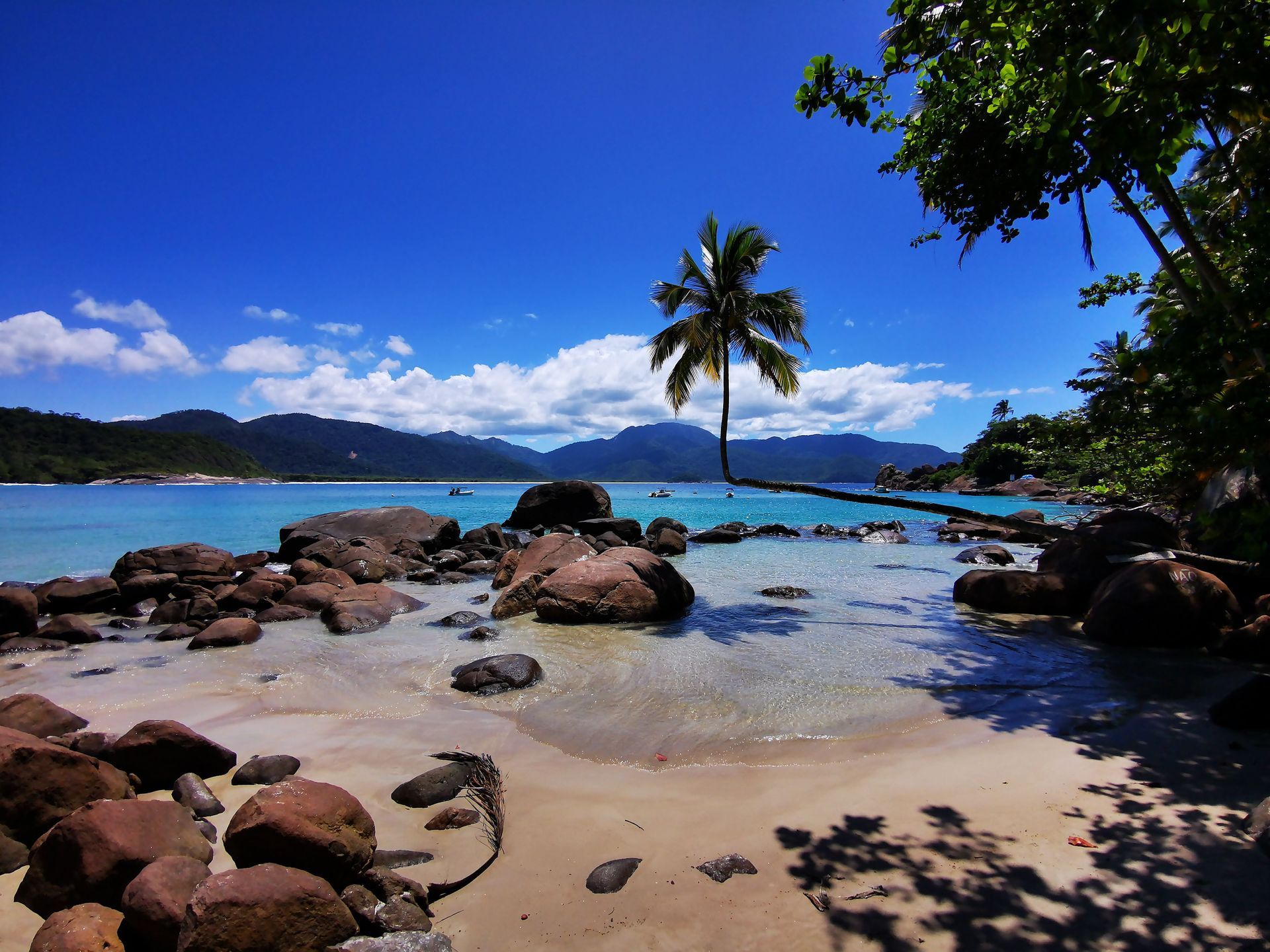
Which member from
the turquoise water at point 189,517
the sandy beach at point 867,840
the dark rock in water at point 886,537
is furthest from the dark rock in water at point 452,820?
the dark rock in water at point 886,537

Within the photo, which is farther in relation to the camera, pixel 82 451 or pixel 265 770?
pixel 82 451

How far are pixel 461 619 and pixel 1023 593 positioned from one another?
1039 centimetres

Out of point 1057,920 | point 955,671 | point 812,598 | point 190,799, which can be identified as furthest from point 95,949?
point 812,598

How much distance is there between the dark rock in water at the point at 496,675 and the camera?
6801 millimetres

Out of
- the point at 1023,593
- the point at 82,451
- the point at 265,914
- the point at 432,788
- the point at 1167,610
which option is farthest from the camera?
the point at 82,451

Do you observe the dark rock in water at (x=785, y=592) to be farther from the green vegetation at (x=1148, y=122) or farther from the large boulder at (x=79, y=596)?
the large boulder at (x=79, y=596)

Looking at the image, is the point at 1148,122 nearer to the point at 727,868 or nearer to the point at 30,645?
the point at 727,868

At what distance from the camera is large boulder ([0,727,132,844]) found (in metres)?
3.46

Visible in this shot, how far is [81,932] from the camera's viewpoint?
258 centimetres

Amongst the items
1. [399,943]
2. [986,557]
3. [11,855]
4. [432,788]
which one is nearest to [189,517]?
[11,855]

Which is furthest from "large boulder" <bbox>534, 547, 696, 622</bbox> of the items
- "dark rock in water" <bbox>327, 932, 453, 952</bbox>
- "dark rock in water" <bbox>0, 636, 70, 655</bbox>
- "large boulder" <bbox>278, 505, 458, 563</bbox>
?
"large boulder" <bbox>278, 505, 458, 563</bbox>

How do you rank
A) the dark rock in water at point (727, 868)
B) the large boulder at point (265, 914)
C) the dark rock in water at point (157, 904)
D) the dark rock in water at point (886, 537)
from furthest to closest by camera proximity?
1. the dark rock in water at point (886, 537)
2. the dark rock in water at point (727, 868)
3. the dark rock in water at point (157, 904)
4. the large boulder at point (265, 914)

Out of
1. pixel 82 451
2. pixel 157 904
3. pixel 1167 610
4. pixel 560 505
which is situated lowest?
pixel 157 904

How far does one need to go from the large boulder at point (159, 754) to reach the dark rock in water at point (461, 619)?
5.71 m
